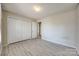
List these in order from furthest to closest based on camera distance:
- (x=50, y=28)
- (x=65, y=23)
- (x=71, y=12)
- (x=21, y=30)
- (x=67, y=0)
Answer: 1. (x=50, y=28)
2. (x=21, y=30)
3. (x=65, y=23)
4. (x=71, y=12)
5. (x=67, y=0)

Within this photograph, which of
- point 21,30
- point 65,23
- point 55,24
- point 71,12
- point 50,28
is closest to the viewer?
point 71,12

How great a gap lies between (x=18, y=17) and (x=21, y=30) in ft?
2.45

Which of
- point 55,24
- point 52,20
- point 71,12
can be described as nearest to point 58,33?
Answer: point 55,24


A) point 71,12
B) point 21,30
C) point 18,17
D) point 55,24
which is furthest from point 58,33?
point 18,17

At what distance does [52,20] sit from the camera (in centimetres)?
Result: 420

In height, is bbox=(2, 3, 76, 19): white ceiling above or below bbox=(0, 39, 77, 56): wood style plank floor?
above

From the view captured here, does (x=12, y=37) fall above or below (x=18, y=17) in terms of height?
below

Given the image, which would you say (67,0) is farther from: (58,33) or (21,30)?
(21,30)

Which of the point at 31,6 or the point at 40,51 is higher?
the point at 31,6

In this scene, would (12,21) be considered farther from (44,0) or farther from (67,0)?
(67,0)

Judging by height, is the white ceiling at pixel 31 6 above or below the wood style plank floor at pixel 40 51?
above

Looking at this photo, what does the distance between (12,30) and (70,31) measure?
2871mm

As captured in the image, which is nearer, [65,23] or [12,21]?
[12,21]

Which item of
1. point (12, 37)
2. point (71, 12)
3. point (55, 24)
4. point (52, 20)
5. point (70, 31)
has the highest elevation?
point (71, 12)
